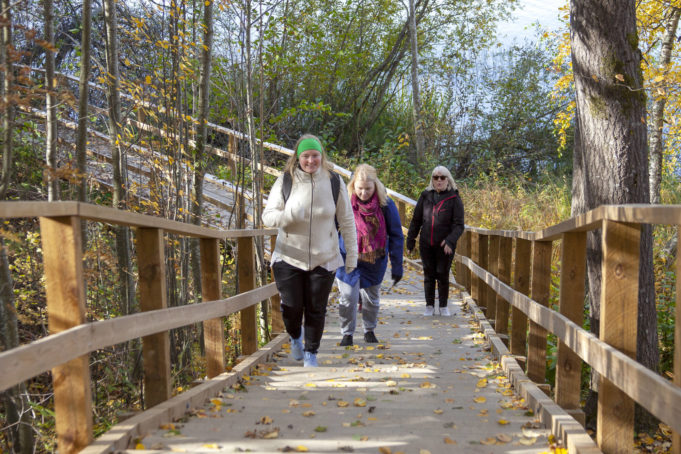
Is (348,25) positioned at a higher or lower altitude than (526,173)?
higher

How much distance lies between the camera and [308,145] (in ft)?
17.0

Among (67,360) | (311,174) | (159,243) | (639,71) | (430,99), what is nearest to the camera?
(67,360)

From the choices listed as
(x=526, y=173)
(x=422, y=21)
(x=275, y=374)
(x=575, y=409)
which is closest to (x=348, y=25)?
(x=422, y=21)

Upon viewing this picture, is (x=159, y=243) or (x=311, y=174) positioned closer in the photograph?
(x=159, y=243)

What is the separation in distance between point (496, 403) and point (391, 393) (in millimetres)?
730

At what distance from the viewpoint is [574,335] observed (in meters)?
3.46

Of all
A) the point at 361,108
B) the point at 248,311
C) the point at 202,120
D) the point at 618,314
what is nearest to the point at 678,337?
the point at 618,314

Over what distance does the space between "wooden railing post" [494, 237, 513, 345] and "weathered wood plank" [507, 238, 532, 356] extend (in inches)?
31.3

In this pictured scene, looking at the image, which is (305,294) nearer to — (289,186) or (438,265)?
(289,186)

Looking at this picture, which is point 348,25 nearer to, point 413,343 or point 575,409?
point 413,343

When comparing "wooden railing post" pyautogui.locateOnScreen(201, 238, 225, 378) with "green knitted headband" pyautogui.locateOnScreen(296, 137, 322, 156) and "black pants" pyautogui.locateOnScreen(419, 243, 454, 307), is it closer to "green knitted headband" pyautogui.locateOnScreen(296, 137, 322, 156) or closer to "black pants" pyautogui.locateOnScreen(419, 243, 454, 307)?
"green knitted headband" pyautogui.locateOnScreen(296, 137, 322, 156)

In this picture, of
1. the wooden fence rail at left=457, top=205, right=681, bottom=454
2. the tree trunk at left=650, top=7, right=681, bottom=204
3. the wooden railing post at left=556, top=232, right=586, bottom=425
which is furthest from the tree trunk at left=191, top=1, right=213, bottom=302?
the tree trunk at left=650, top=7, right=681, bottom=204

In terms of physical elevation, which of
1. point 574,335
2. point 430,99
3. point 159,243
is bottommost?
point 574,335

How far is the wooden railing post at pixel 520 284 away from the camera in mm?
5992
